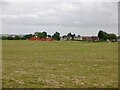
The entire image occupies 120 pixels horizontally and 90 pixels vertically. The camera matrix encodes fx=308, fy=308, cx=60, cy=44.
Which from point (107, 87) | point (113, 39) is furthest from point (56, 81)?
point (113, 39)

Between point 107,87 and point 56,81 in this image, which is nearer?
point 107,87

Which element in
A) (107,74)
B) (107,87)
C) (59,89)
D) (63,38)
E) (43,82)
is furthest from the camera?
(63,38)

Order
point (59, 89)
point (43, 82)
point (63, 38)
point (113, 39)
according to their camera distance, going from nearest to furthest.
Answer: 1. point (59, 89)
2. point (43, 82)
3. point (113, 39)
4. point (63, 38)

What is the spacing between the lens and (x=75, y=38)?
138 metres

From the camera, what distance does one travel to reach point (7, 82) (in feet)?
38.4

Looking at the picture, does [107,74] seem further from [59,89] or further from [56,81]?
[59,89]

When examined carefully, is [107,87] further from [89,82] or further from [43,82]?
[43,82]

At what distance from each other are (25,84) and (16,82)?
71 centimetres

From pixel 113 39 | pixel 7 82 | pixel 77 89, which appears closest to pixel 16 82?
pixel 7 82

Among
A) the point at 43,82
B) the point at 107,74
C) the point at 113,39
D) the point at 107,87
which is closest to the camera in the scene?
the point at 107,87

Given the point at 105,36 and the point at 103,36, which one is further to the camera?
the point at 105,36

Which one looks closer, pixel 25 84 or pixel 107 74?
pixel 25 84

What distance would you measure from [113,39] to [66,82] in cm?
11556

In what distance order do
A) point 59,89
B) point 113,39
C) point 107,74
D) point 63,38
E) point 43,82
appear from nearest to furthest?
point 59,89
point 43,82
point 107,74
point 113,39
point 63,38
